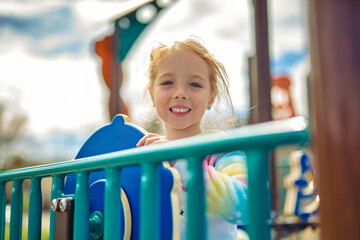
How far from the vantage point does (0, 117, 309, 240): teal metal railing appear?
2.02ft

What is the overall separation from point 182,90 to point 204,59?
6.4 inches

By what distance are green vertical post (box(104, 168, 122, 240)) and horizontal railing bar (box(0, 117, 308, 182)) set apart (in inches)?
1.3

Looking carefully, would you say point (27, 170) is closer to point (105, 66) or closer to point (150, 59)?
point (150, 59)

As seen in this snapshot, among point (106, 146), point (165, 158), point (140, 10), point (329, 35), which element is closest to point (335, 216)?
point (329, 35)

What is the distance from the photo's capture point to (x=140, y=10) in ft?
15.8

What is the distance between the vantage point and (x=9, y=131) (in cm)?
1520

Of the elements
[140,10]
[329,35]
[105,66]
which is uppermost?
[140,10]

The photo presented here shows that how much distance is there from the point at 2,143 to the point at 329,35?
15960mm

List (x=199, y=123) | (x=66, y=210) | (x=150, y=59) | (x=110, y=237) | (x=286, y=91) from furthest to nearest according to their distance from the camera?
A: 1. (x=286, y=91)
2. (x=150, y=59)
3. (x=199, y=123)
4. (x=66, y=210)
5. (x=110, y=237)

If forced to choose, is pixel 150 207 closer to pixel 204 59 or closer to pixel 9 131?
pixel 204 59

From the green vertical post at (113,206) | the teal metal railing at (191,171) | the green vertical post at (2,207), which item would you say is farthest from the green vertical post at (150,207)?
the green vertical post at (2,207)

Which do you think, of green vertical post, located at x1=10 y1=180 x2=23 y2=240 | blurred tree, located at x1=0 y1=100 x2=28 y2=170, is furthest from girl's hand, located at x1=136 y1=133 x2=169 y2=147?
blurred tree, located at x1=0 y1=100 x2=28 y2=170

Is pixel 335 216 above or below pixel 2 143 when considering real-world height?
below


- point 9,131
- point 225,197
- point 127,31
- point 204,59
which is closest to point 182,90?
point 204,59
